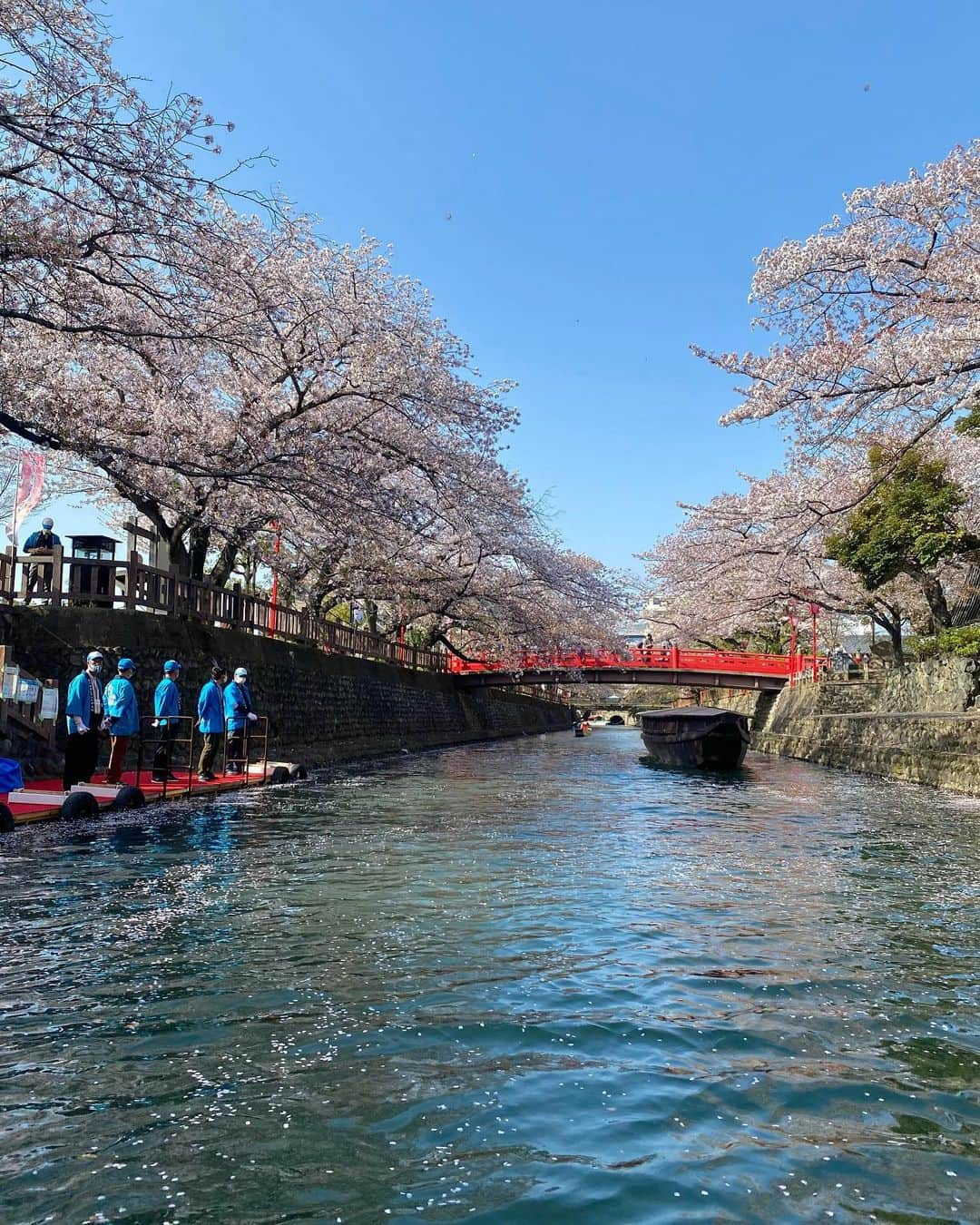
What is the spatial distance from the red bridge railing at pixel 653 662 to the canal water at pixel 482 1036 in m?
30.3

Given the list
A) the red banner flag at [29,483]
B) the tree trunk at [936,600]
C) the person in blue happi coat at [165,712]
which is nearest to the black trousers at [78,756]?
the person in blue happi coat at [165,712]

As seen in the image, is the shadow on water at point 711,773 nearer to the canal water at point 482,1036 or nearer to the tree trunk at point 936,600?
the tree trunk at point 936,600

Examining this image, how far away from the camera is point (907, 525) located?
69.1 ft

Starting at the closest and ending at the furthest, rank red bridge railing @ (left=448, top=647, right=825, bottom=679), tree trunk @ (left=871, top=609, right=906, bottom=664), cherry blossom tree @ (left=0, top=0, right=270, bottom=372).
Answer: cherry blossom tree @ (left=0, top=0, right=270, bottom=372) < tree trunk @ (left=871, top=609, right=906, bottom=664) < red bridge railing @ (left=448, top=647, right=825, bottom=679)

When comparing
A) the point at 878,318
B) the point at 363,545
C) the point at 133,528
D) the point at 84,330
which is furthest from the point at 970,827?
the point at 363,545

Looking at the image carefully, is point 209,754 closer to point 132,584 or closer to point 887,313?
point 132,584

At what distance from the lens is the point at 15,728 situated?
46.0 ft

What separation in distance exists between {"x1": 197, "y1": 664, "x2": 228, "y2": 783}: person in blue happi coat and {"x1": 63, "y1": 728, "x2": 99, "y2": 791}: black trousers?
84.0 inches

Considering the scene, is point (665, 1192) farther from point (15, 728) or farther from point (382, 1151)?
point (15, 728)

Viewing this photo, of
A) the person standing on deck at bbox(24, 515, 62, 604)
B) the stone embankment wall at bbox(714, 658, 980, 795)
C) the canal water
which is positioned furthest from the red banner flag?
the stone embankment wall at bbox(714, 658, 980, 795)

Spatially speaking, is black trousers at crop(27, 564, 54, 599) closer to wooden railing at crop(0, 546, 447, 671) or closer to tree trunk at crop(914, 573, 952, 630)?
wooden railing at crop(0, 546, 447, 671)

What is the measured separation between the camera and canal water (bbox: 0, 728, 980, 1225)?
127 inches

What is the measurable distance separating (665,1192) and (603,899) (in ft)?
15.0

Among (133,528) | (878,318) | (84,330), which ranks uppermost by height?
(878,318)
